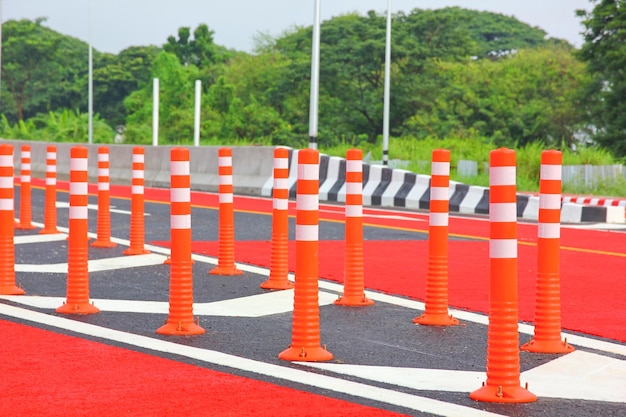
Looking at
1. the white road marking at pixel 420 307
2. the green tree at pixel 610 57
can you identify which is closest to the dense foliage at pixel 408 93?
the green tree at pixel 610 57

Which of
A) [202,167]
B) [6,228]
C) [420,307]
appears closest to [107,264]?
[6,228]

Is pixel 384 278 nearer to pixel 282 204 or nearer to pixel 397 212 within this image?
pixel 282 204

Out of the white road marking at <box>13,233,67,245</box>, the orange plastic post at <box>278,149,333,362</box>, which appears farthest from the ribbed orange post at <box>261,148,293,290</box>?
the white road marking at <box>13,233,67,245</box>

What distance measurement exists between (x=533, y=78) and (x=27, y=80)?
51.8m

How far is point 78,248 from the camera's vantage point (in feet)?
30.9

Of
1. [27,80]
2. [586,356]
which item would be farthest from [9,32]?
[586,356]

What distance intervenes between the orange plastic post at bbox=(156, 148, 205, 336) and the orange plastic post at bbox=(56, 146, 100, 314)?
1.04 meters

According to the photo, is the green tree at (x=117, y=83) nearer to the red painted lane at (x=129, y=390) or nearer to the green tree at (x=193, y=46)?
the green tree at (x=193, y=46)

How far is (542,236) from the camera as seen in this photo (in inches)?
324

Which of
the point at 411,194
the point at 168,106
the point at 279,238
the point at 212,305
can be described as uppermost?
the point at 168,106

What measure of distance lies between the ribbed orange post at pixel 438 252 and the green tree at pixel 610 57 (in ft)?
120

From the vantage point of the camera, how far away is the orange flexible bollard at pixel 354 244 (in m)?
9.89

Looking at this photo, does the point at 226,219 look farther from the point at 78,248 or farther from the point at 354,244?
the point at 78,248

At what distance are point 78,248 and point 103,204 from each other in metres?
4.61
